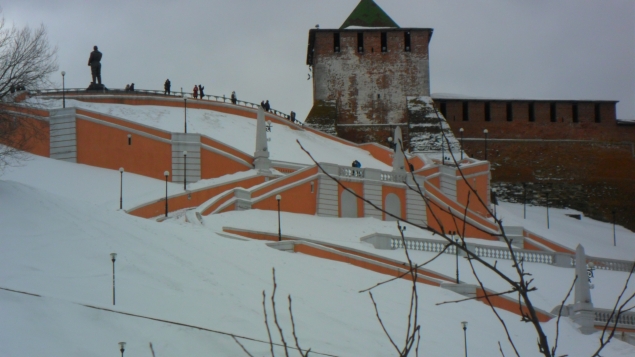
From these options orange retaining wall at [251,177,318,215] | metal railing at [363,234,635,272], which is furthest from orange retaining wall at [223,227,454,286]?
orange retaining wall at [251,177,318,215]

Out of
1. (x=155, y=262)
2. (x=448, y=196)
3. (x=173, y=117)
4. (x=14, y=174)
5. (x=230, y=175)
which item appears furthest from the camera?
(x=173, y=117)

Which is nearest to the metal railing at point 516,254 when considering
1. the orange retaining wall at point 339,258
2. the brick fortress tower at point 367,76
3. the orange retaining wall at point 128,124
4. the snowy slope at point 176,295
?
the snowy slope at point 176,295

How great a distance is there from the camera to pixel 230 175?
38219mm

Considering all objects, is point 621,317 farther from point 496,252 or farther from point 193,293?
point 193,293

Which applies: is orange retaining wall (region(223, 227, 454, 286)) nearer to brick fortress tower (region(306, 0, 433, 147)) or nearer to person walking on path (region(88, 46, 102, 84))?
person walking on path (region(88, 46, 102, 84))

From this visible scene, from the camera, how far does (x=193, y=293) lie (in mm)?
18375

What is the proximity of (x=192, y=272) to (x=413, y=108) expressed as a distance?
40646 mm

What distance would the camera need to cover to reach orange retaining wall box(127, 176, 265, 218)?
30984mm

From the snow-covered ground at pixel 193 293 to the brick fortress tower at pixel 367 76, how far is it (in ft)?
90.5

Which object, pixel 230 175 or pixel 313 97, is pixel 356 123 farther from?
pixel 230 175

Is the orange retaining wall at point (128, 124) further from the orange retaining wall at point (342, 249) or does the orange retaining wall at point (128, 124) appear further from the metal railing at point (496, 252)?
the orange retaining wall at point (342, 249)

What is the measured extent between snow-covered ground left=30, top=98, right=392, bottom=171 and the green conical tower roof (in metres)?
12.6

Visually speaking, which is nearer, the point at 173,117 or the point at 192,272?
the point at 192,272

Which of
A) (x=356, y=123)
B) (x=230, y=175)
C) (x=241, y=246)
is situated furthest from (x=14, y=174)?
(x=356, y=123)
